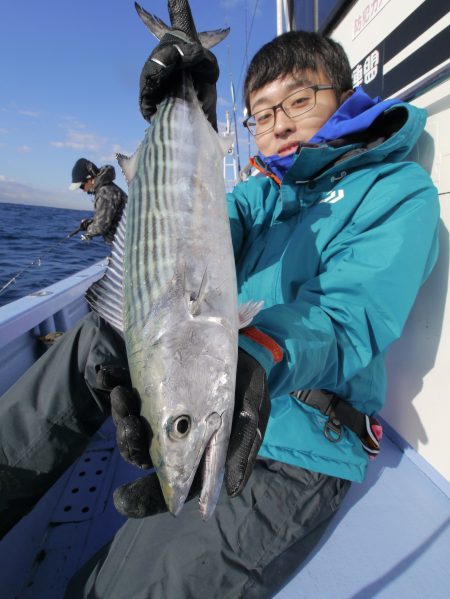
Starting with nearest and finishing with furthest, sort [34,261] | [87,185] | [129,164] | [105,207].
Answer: [129,164] < [105,207] < [34,261] < [87,185]

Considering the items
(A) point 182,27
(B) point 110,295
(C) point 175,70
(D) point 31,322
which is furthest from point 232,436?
(D) point 31,322

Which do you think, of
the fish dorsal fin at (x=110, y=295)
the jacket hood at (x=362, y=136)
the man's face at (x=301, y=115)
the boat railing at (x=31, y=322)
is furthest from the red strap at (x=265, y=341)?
the boat railing at (x=31, y=322)

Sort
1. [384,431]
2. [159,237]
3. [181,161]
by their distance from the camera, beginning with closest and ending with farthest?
[159,237], [181,161], [384,431]

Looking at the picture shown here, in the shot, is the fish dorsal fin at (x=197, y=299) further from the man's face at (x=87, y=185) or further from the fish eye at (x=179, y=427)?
the man's face at (x=87, y=185)

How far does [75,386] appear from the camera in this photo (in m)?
1.70

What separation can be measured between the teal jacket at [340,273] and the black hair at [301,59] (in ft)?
1.53

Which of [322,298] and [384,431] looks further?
[384,431]

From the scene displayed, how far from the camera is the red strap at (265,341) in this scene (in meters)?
1.07

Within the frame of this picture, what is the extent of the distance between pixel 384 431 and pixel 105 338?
175 centimetres

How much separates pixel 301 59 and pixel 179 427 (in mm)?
1948

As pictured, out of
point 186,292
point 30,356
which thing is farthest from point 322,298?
point 30,356

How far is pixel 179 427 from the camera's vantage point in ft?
3.35

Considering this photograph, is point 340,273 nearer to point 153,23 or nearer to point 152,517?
point 152,517

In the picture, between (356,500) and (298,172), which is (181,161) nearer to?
(298,172)
